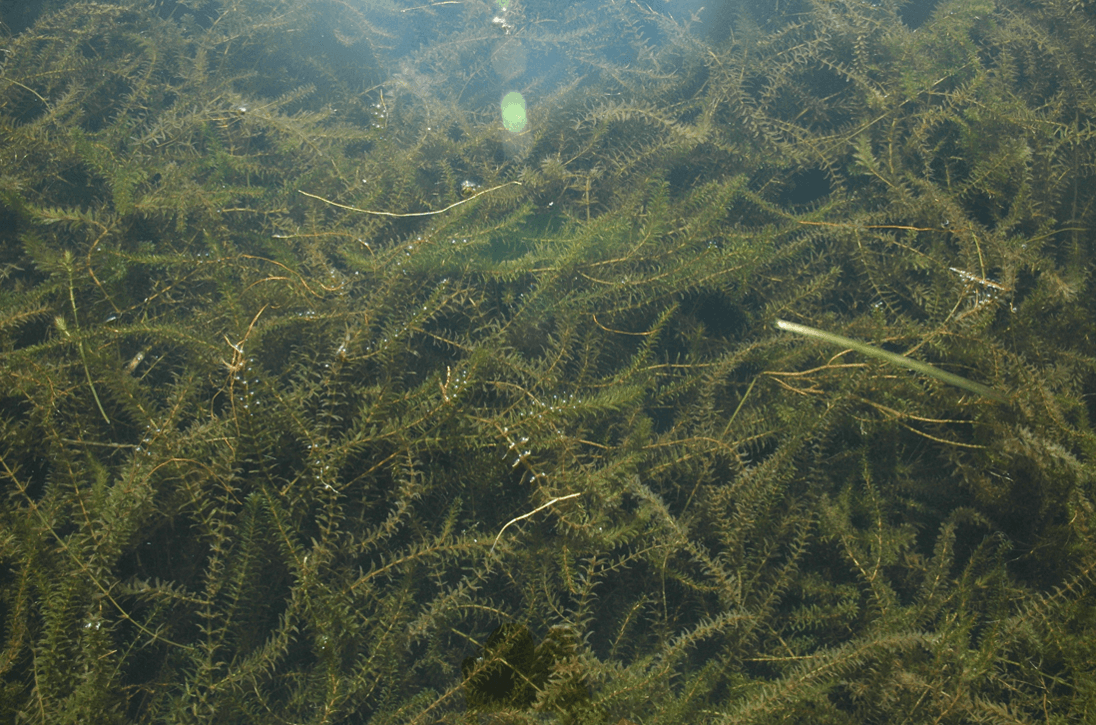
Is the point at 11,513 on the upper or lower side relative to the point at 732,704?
upper

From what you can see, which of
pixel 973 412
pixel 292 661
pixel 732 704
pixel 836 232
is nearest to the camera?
pixel 732 704

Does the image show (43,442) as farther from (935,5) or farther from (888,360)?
(935,5)

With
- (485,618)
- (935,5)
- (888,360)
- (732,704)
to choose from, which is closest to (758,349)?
(888,360)

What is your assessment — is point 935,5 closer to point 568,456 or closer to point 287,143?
point 568,456

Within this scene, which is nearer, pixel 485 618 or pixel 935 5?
pixel 485 618

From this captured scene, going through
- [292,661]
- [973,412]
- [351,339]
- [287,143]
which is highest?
[287,143]

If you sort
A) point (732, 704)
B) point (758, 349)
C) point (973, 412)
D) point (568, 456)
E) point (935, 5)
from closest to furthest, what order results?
1. point (732, 704)
2. point (568, 456)
3. point (973, 412)
4. point (758, 349)
5. point (935, 5)
